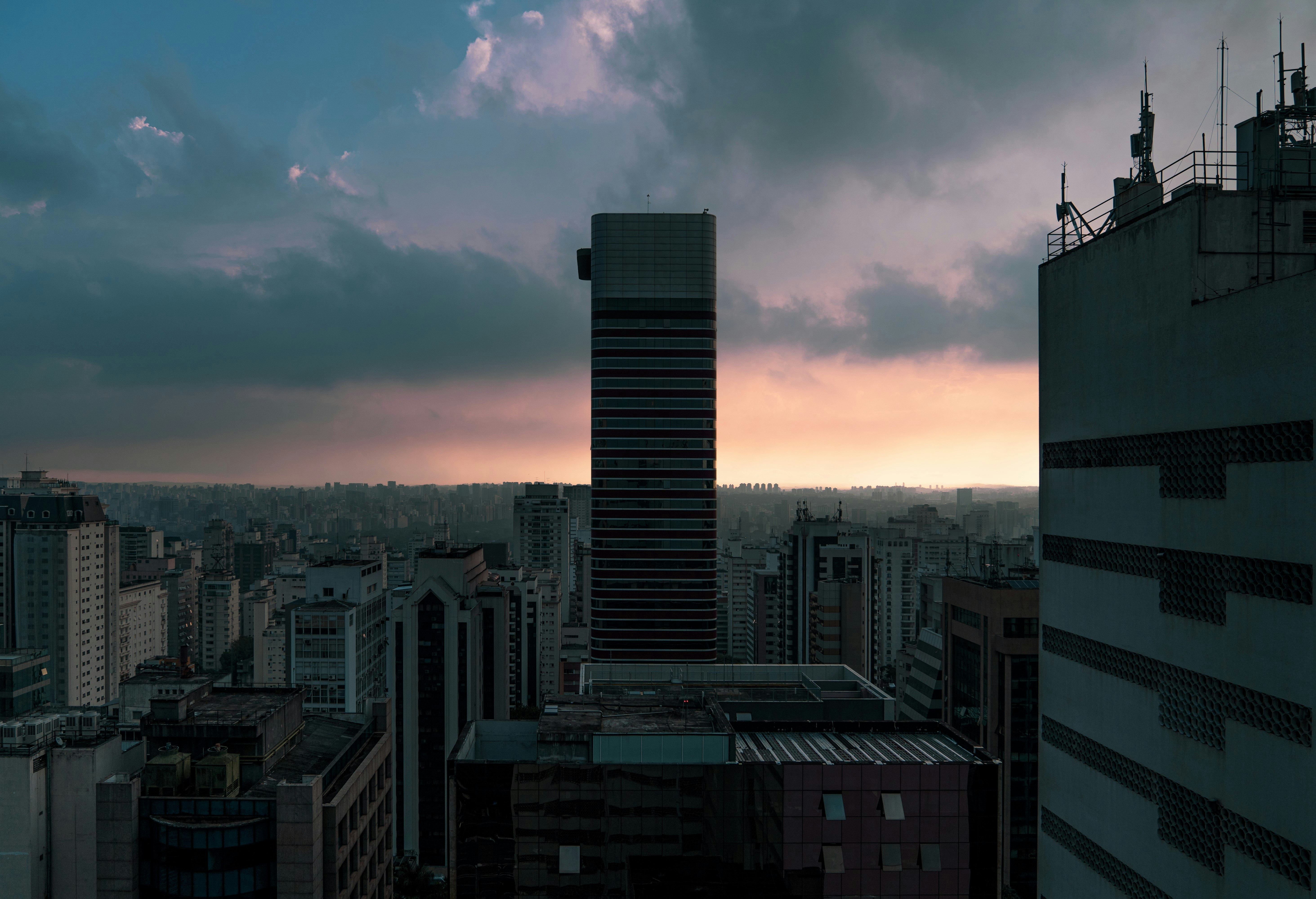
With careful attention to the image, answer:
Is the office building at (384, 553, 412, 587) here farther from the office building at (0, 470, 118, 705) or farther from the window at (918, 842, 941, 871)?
the window at (918, 842, 941, 871)

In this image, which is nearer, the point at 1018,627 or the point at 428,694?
the point at 1018,627

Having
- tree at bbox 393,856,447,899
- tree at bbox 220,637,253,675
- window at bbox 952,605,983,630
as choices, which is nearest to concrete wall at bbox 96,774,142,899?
tree at bbox 393,856,447,899

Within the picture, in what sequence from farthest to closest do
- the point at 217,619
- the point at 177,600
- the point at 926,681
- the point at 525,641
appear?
the point at 177,600, the point at 217,619, the point at 525,641, the point at 926,681

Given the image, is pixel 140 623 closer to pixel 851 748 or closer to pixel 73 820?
pixel 73 820

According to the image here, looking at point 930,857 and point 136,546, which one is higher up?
point 930,857

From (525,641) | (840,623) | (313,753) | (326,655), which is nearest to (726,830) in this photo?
(313,753)
